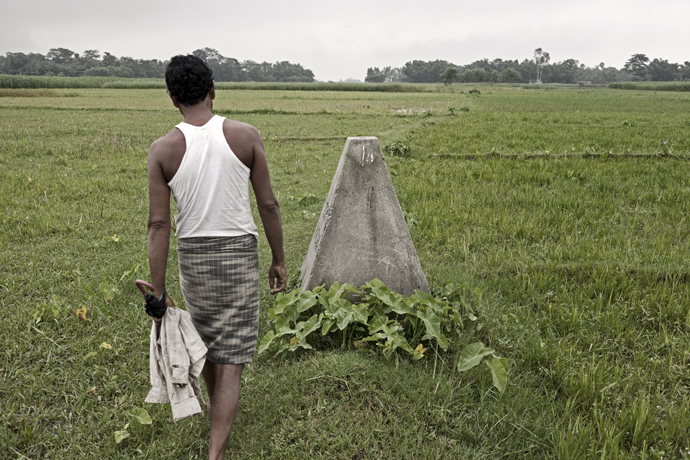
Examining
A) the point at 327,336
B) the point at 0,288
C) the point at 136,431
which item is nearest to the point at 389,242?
the point at 327,336

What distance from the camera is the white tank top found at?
6.07ft

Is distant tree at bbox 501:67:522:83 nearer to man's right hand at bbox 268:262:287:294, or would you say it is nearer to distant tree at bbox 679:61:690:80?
distant tree at bbox 679:61:690:80

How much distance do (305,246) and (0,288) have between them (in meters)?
3.12

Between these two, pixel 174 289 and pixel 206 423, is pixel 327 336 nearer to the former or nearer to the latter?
pixel 206 423

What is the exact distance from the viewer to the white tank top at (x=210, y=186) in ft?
6.07

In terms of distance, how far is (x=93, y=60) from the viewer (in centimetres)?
10594

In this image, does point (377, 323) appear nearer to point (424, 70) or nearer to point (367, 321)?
point (367, 321)

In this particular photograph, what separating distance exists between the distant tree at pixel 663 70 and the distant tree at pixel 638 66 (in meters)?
4.19

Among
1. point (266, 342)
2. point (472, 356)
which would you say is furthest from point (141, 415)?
point (472, 356)

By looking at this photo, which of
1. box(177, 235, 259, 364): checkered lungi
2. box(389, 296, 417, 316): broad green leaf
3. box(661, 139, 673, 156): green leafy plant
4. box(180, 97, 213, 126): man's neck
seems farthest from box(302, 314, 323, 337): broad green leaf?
box(661, 139, 673, 156): green leafy plant

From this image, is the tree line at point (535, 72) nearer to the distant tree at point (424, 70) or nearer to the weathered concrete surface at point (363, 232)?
the distant tree at point (424, 70)

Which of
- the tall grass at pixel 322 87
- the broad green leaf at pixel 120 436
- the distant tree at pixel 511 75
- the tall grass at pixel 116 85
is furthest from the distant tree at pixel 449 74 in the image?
the broad green leaf at pixel 120 436

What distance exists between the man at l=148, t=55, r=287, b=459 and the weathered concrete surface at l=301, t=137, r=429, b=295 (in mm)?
1088

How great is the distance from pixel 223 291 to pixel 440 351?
1672mm
